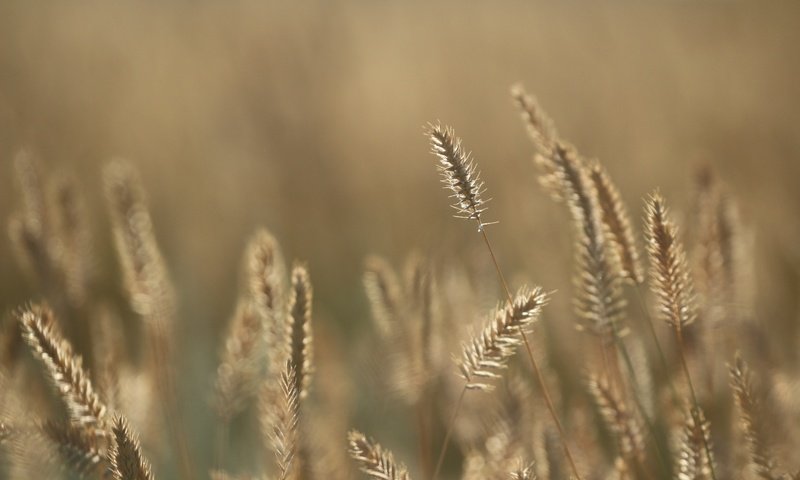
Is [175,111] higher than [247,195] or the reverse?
higher

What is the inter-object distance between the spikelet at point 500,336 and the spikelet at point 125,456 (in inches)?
11.0

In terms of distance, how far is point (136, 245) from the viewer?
923 millimetres

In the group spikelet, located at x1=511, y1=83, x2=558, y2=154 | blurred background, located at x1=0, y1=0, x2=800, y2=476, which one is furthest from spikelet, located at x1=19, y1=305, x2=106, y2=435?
blurred background, located at x1=0, y1=0, x2=800, y2=476

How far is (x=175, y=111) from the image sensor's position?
3086mm

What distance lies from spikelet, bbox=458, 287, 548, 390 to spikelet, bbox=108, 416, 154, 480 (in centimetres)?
28

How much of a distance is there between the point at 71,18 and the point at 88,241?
9.80 feet

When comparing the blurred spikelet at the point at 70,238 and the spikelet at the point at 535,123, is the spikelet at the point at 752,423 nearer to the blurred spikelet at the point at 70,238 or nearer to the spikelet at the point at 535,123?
the spikelet at the point at 535,123

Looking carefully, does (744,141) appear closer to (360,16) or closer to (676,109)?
(676,109)

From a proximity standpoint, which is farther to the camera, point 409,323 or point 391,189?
point 391,189

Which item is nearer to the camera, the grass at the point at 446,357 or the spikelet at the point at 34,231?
the grass at the point at 446,357

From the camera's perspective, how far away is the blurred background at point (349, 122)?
215 centimetres

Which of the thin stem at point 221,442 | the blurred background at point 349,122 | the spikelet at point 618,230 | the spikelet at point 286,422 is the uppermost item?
the blurred background at point 349,122

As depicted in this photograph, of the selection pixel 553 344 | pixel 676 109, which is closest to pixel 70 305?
pixel 553 344

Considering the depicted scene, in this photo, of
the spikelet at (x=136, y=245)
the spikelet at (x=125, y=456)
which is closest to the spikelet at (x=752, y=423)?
the spikelet at (x=125, y=456)
